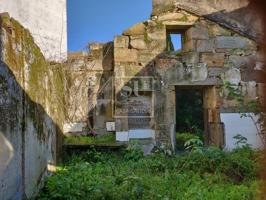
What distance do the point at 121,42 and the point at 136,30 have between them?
499mm

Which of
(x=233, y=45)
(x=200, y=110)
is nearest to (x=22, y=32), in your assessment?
(x=233, y=45)

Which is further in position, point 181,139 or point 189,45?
point 181,139

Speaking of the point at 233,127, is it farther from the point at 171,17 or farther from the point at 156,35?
the point at 171,17

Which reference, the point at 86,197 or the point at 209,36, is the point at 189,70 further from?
the point at 86,197

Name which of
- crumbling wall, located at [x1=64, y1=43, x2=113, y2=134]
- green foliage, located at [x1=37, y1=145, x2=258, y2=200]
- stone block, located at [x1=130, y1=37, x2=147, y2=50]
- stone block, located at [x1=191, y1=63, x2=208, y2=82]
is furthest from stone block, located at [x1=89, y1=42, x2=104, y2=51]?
green foliage, located at [x1=37, y1=145, x2=258, y2=200]

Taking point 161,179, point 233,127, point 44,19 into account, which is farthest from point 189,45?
point 44,19

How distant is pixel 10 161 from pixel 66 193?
123cm

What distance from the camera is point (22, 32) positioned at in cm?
414

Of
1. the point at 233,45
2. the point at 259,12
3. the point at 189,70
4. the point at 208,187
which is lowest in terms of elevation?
the point at 208,187

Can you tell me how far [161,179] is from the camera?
216 inches

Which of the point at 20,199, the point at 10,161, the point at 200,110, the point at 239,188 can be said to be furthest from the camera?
the point at 200,110

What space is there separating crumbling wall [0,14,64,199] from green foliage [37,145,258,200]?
0.46 metres

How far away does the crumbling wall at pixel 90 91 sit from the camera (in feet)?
28.9

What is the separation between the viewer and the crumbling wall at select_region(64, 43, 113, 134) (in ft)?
28.9
